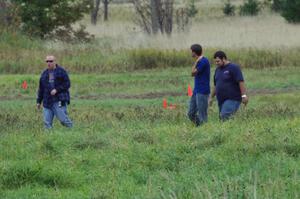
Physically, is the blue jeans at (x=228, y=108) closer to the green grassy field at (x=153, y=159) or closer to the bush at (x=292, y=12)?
the green grassy field at (x=153, y=159)

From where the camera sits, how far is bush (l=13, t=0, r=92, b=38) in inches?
1542

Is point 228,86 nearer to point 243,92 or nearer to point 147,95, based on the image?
point 243,92

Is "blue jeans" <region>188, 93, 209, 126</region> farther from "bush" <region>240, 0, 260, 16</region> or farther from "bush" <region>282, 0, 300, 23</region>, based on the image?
"bush" <region>240, 0, 260, 16</region>

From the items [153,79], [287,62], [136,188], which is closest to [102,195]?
[136,188]

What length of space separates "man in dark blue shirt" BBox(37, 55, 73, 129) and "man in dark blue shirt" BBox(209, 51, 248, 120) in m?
2.93

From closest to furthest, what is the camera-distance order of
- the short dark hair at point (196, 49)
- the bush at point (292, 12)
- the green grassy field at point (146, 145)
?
1. the green grassy field at point (146, 145)
2. the short dark hair at point (196, 49)
3. the bush at point (292, 12)

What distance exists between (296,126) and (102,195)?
4756 millimetres

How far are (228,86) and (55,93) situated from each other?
3.27m

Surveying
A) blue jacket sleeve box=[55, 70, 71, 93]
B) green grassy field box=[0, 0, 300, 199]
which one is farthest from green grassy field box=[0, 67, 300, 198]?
blue jacket sleeve box=[55, 70, 71, 93]

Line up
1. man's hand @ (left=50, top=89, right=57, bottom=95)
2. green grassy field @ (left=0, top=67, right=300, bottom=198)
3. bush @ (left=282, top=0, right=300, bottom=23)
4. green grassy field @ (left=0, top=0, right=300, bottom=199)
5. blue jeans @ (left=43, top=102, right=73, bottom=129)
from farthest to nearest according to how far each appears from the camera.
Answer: bush @ (left=282, top=0, right=300, bottom=23) → blue jeans @ (left=43, top=102, right=73, bottom=129) → man's hand @ (left=50, top=89, right=57, bottom=95) → green grassy field @ (left=0, top=0, right=300, bottom=199) → green grassy field @ (left=0, top=67, right=300, bottom=198)

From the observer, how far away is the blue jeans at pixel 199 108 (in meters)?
14.3

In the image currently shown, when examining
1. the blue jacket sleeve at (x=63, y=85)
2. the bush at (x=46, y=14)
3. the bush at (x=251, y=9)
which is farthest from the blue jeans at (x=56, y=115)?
the bush at (x=251, y=9)

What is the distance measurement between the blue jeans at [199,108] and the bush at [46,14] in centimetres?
2515

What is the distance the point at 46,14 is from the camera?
39062 mm
